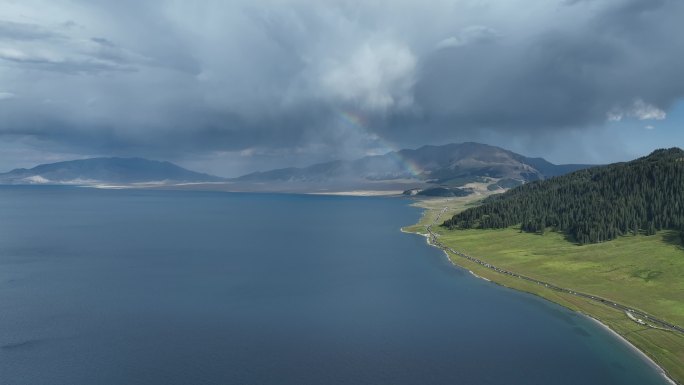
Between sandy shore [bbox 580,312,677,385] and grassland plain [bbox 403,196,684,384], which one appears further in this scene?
grassland plain [bbox 403,196,684,384]

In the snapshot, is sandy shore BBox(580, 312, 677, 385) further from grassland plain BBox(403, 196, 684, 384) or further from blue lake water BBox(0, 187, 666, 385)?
blue lake water BBox(0, 187, 666, 385)

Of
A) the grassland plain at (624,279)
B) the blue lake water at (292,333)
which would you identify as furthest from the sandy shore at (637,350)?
the blue lake water at (292,333)

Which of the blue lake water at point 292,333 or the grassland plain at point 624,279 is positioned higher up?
the grassland plain at point 624,279

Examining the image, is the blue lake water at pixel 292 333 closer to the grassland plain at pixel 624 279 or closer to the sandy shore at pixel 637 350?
the sandy shore at pixel 637 350

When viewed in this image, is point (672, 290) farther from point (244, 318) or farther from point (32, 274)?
point (32, 274)

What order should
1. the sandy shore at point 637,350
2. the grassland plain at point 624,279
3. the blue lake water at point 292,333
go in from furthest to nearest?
1. the grassland plain at point 624,279
2. the sandy shore at point 637,350
3. the blue lake water at point 292,333

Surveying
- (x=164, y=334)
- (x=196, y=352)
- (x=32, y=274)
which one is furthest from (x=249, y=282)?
(x=32, y=274)

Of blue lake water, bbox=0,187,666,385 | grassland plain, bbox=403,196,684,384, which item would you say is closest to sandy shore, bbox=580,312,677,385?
grassland plain, bbox=403,196,684,384

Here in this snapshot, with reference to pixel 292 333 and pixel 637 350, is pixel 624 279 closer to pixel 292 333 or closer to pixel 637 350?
pixel 637 350

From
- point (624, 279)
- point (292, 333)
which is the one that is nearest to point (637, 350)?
point (624, 279)
